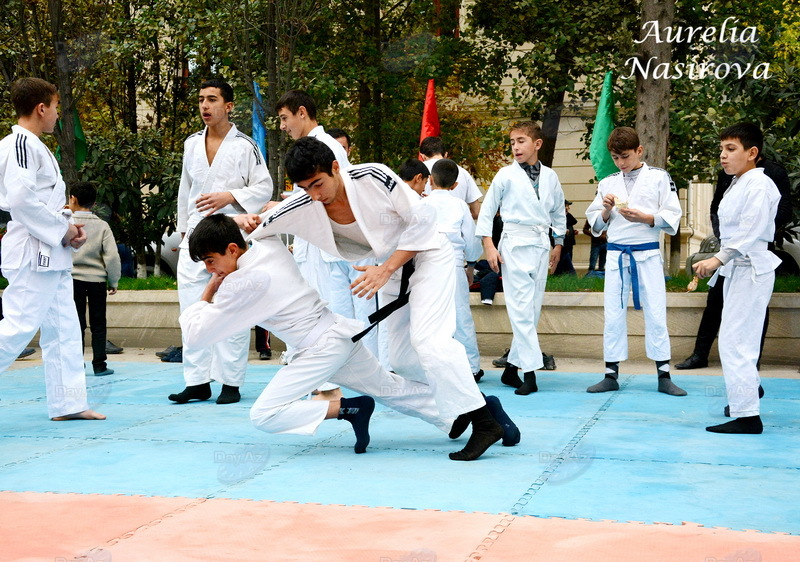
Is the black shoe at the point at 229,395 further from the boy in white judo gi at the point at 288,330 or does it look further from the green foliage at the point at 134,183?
the green foliage at the point at 134,183

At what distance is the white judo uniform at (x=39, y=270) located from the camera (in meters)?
5.31

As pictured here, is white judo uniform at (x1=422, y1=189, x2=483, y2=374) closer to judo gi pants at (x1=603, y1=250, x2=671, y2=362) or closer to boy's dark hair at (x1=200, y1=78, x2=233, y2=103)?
judo gi pants at (x1=603, y1=250, x2=671, y2=362)

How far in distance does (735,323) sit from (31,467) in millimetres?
3724

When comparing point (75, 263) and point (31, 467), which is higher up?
point (75, 263)

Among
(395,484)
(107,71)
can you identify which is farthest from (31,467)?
(107,71)

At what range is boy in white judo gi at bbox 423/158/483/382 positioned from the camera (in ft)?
23.5

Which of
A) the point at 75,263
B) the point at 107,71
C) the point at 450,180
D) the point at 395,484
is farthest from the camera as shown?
the point at 107,71

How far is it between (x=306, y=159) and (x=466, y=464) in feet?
5.22

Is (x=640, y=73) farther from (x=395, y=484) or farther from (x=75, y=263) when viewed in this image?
(x=395, y=484)

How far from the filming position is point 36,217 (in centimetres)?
537

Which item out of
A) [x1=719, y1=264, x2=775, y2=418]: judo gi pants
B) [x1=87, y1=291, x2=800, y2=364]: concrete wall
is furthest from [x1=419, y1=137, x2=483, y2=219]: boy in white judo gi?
[x1=719, y1=264, x2=775, y2=418]: judo gi pants

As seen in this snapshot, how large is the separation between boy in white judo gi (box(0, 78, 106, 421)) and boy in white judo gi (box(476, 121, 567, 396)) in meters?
3.04

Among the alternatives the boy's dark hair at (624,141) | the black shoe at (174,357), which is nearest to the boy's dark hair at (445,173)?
the boy's dark hair at (624,141)

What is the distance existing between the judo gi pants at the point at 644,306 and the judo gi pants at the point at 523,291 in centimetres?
51
